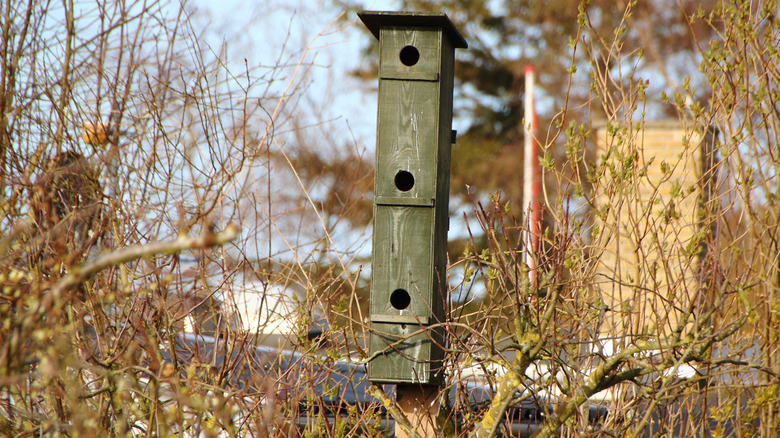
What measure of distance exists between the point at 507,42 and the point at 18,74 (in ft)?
45.5

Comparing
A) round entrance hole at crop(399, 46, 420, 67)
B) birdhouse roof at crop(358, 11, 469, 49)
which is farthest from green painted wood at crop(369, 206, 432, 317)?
birdhouse roof at crop(358, 11, 469, 49)

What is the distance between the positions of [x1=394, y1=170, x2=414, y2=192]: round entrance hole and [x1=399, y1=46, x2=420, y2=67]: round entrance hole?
48 cm

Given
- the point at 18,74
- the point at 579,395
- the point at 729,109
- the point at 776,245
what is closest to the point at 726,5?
the point at 729,109

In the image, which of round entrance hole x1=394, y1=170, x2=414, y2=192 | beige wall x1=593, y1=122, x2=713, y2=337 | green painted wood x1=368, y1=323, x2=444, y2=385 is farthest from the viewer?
round entrance hole x1=394, y1=170, x2=414, y2=192

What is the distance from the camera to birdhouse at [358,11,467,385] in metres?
3.44

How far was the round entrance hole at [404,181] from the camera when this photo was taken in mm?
3545

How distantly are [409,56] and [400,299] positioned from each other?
3.45ft

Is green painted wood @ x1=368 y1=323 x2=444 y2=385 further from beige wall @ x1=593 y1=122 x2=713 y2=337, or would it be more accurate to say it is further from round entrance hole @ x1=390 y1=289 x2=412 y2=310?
beige wall @ x1=593 y1=122 x2=713 y2=337

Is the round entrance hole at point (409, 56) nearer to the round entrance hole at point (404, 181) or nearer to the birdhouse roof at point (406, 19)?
the birdhouse roof at point (406, 19)

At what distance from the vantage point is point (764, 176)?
155 inches

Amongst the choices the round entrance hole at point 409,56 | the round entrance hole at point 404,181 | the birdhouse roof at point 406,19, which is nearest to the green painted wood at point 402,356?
the round entrance hole at point 404,181

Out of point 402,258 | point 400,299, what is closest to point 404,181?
point 402,258

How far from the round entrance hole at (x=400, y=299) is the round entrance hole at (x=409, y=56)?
985 mm

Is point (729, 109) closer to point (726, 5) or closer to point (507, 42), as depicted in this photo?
point (726, 5)
